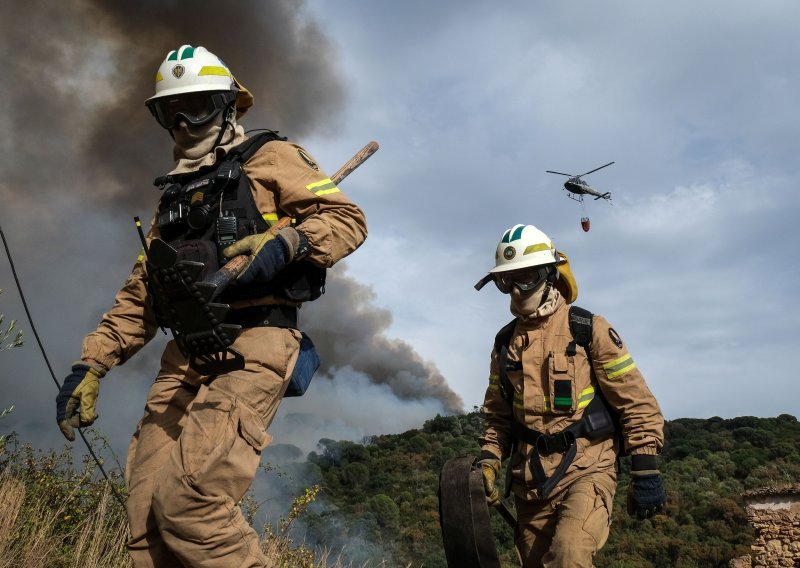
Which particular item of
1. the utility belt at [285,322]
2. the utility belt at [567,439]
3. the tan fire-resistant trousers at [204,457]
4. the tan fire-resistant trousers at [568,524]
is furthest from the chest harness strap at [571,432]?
the tan fire-resistant trousers at [204,457]

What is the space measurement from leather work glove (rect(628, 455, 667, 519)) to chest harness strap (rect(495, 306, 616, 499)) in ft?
0.82

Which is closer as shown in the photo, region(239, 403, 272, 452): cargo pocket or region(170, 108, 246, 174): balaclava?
region(239, 403, 272, 452): cargo pocket

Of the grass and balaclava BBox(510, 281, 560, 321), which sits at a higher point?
balaclava BBox(510, 281, 560, 321)

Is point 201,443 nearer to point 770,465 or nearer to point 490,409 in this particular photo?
point 490,409

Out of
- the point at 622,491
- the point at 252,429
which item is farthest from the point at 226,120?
the point at 622,491

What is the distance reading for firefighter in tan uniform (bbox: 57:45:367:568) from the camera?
294 centimetres

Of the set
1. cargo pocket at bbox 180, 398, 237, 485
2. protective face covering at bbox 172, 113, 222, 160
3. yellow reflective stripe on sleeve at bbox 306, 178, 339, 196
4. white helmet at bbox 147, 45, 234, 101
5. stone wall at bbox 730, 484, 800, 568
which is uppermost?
white helmet at bbox 147, 45, 234, 101

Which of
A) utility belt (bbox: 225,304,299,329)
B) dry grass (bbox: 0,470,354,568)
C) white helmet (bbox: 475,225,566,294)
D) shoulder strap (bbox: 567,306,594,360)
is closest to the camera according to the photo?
utility belt (bbox: 225,304,299,329)

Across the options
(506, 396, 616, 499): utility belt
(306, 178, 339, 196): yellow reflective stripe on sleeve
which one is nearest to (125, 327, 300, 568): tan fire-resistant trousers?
(306, 178, 339, 196): yellow reflective stripe on sleeve

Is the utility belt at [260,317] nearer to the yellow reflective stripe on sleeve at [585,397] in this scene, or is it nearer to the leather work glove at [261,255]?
the leather work glove at [261,255]

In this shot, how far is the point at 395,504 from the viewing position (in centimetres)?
3512

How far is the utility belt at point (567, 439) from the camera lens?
A: 4531 millimetres

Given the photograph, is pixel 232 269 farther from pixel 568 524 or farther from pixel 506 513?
pixel 506 513

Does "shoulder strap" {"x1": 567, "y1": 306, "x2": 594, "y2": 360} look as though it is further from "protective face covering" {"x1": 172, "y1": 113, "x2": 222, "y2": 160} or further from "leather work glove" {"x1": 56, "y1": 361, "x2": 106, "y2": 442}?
"leather work glove" {"x1": 56, "y1": 361, "x2": 106, "y2": 442}
